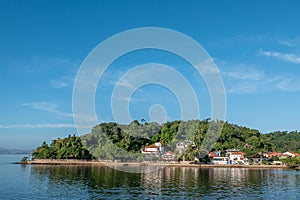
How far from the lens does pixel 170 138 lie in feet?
264

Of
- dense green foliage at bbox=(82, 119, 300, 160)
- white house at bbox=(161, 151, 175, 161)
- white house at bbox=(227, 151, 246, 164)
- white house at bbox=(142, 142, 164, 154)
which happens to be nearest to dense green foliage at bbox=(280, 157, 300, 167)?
dense green foliage at bbox=(82, 119, 300, 160)

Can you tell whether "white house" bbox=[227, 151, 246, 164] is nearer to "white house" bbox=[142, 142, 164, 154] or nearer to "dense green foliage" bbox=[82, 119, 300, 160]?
"dense green foliage" bbox=[82, 119, 300, 160]

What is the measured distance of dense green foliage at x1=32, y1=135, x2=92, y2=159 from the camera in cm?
6675

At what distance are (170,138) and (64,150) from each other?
88.7 feet

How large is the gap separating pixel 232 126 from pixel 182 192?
208 feet

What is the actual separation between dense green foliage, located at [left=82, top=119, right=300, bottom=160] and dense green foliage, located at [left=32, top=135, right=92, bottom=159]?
5.59ft

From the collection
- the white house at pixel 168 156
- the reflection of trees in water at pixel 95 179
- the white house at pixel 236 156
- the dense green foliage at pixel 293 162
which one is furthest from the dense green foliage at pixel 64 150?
the dense green foliage at pixel 293 162

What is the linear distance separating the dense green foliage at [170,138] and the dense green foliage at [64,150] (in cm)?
170

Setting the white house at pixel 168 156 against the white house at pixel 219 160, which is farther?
the white house at pixel 168 156

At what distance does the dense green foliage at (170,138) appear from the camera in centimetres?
6844

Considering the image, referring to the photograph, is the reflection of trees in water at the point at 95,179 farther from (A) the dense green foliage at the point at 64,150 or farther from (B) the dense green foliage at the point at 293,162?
(B) the dense green foliage at the point at 293,162

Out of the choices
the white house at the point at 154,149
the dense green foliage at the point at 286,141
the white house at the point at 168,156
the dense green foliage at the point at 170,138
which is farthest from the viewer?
the dense green foliage at the point at 286,141

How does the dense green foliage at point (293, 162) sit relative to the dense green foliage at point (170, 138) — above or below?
below

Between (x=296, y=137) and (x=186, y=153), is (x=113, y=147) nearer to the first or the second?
(x=186, y=153)
